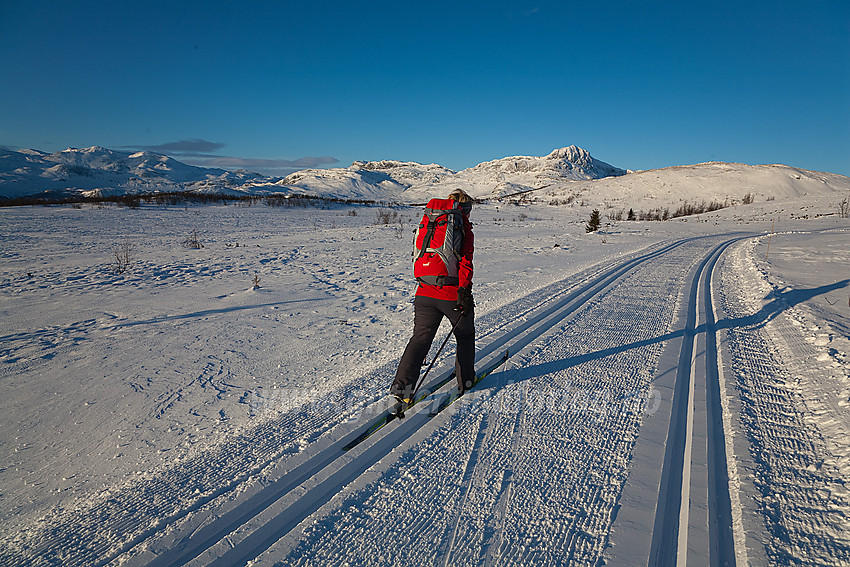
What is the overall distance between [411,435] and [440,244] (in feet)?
5.06

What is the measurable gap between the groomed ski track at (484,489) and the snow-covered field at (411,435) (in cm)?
1

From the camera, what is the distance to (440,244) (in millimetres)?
3203

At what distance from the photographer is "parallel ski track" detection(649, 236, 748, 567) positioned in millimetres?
1927

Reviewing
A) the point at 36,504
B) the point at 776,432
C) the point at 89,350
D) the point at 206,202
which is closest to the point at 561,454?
the point at 776,432

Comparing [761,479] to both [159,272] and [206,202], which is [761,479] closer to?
[159,272]

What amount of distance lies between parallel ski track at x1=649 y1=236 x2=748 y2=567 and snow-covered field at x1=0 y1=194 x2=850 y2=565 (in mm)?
16

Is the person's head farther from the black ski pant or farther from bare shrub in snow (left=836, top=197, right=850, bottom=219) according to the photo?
bare shrub in snow (left=836, top=197, right=850, bottom=219)

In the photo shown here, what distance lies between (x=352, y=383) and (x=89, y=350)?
324cm

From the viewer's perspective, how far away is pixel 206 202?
28828 millimetres

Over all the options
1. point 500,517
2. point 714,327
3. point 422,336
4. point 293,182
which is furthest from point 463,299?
point 293,182

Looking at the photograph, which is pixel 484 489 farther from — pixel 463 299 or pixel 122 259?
pixel 122 259

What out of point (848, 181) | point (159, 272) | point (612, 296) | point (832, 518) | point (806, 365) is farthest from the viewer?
point (848, 181)

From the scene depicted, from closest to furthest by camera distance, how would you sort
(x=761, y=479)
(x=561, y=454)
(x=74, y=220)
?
(x=761, y=479)
(x=561, y=454)
(x=74, y=220)

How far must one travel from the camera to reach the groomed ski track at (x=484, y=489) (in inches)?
75.0
